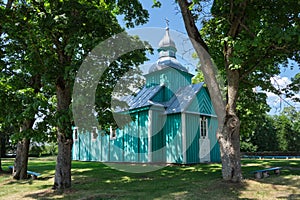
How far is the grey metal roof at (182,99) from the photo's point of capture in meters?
17.0

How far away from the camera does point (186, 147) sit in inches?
647

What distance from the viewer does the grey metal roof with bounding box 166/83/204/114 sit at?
55.7 feet

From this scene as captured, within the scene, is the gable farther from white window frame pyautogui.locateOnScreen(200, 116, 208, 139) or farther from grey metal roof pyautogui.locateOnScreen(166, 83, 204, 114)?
white window frame pyautogui.locateOnScreen(200, 116, 208, 139)

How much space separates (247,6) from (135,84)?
489 cm

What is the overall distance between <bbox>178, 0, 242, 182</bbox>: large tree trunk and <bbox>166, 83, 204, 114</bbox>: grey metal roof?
7.04 metres

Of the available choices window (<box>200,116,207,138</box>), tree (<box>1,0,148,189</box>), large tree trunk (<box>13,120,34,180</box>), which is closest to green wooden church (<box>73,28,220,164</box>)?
window (<box>200,116,207,138</box>)

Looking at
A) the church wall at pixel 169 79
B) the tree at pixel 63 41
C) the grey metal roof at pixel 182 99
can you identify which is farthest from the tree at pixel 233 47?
the church wall at pixel 169 79

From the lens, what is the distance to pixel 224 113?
9242mm

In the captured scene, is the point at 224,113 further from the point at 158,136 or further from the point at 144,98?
the point at 144,98

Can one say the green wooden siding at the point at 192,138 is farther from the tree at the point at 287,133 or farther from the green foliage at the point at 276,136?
the tree at the point at 287,133

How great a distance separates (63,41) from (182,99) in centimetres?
1037

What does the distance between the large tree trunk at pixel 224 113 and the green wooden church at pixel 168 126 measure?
23.3 feet

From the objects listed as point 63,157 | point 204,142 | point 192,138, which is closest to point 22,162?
point 63,157

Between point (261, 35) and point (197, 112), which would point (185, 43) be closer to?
point (261, 35)
